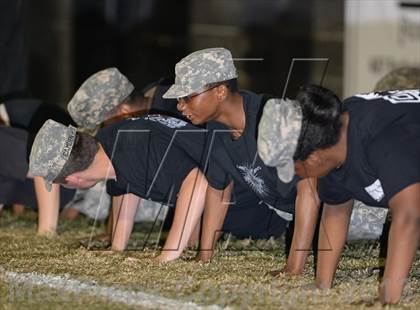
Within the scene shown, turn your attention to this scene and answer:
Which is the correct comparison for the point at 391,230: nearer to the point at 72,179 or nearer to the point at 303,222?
the point at 303,222

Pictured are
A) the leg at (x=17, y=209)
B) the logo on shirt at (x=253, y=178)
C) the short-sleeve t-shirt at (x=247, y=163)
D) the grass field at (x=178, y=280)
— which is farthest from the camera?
the leg at (x=17, y=209)

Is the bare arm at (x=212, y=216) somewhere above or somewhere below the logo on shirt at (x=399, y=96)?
below

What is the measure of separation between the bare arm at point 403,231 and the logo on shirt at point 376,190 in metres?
0.20

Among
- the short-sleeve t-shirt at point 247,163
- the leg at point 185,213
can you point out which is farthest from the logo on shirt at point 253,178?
the leg at point 185,213

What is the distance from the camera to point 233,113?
4359 mm

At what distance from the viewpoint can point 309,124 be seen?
3.68m

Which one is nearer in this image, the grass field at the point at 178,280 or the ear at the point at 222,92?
the grass field at the point at 178,280

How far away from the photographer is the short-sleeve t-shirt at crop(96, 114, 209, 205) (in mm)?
4836

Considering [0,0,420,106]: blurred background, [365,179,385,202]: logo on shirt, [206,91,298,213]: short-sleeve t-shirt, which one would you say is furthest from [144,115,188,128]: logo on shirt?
[0,0,420,106]: blurred background

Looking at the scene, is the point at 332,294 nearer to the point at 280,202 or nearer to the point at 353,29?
the point at 280,202

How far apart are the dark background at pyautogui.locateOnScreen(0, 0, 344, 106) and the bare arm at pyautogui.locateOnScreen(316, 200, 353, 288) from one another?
655 cm

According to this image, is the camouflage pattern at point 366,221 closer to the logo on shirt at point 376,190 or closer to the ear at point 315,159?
the logo on shirt at point 376,190

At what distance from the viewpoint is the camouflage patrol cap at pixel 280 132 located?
3.67 metres

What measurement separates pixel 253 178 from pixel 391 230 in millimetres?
986
